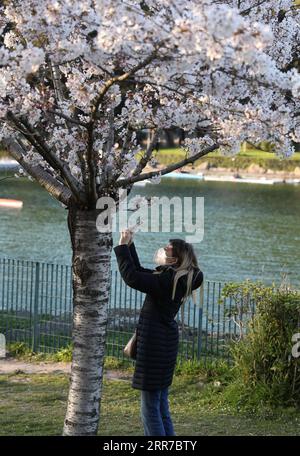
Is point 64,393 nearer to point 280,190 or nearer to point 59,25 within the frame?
point 59,25

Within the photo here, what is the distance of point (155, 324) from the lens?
239 inches

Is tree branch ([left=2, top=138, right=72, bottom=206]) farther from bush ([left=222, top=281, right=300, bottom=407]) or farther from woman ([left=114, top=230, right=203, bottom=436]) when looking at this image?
bush ([left=222, top=281, right=300, bottom=407])

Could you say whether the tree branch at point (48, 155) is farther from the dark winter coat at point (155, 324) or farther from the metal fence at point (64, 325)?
the metal fence at point (64, 325)

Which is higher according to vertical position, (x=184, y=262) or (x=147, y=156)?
(x=147, y=156)

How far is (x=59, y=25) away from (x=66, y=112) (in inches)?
47.9

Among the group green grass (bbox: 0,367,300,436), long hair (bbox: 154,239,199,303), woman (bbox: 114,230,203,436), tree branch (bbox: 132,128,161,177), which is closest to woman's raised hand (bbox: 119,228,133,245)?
woman (bbox: 114,230,203,436)

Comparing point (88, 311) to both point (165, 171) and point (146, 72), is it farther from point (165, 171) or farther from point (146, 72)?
point (146, 72)

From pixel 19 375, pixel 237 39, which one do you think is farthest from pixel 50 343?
pixel 237 39

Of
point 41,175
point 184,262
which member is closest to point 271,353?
point 184,262

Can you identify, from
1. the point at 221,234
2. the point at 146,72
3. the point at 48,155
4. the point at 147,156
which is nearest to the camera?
the point at 146,72

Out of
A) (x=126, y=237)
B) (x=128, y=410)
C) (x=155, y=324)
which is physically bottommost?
(x=128, y=410)

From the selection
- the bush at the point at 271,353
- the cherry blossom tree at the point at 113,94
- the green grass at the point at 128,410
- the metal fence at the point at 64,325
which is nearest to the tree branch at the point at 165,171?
the cherry blossom tree at the point at 113,94

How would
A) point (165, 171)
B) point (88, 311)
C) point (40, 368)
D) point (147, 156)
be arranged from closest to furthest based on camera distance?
point (88, 311) < point (165, 171) < point (147, 156) < point (40, 368)

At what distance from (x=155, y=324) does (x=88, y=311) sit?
1.61 ft
